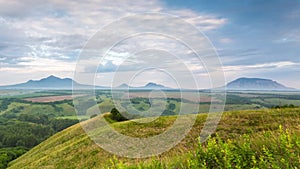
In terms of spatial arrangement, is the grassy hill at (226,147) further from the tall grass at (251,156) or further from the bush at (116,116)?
the bush at (116,116)

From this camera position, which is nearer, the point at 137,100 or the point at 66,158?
the point at 137,100

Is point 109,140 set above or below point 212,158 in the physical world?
below

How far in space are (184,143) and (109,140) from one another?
361 inches

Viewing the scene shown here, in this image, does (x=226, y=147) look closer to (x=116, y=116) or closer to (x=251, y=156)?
(x=251, y=156)

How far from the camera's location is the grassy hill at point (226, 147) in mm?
7555

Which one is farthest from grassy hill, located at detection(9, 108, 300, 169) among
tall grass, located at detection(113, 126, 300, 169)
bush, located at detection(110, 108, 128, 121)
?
bush, located at detection(110, 108, 128, 121)

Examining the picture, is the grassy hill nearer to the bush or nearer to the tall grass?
the tall grass

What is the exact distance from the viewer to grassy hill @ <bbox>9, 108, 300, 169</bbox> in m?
7.55

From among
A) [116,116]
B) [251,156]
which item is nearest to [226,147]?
[251,156]

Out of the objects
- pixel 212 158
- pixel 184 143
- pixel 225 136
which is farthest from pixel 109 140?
pixel 212 158

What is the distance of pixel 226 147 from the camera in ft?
25.7

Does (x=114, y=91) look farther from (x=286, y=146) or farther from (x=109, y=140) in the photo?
(x=109, y=140)

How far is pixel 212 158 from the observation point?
8.54 meters

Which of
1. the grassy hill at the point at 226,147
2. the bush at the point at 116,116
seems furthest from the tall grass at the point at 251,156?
the bush at the point at 116,116
